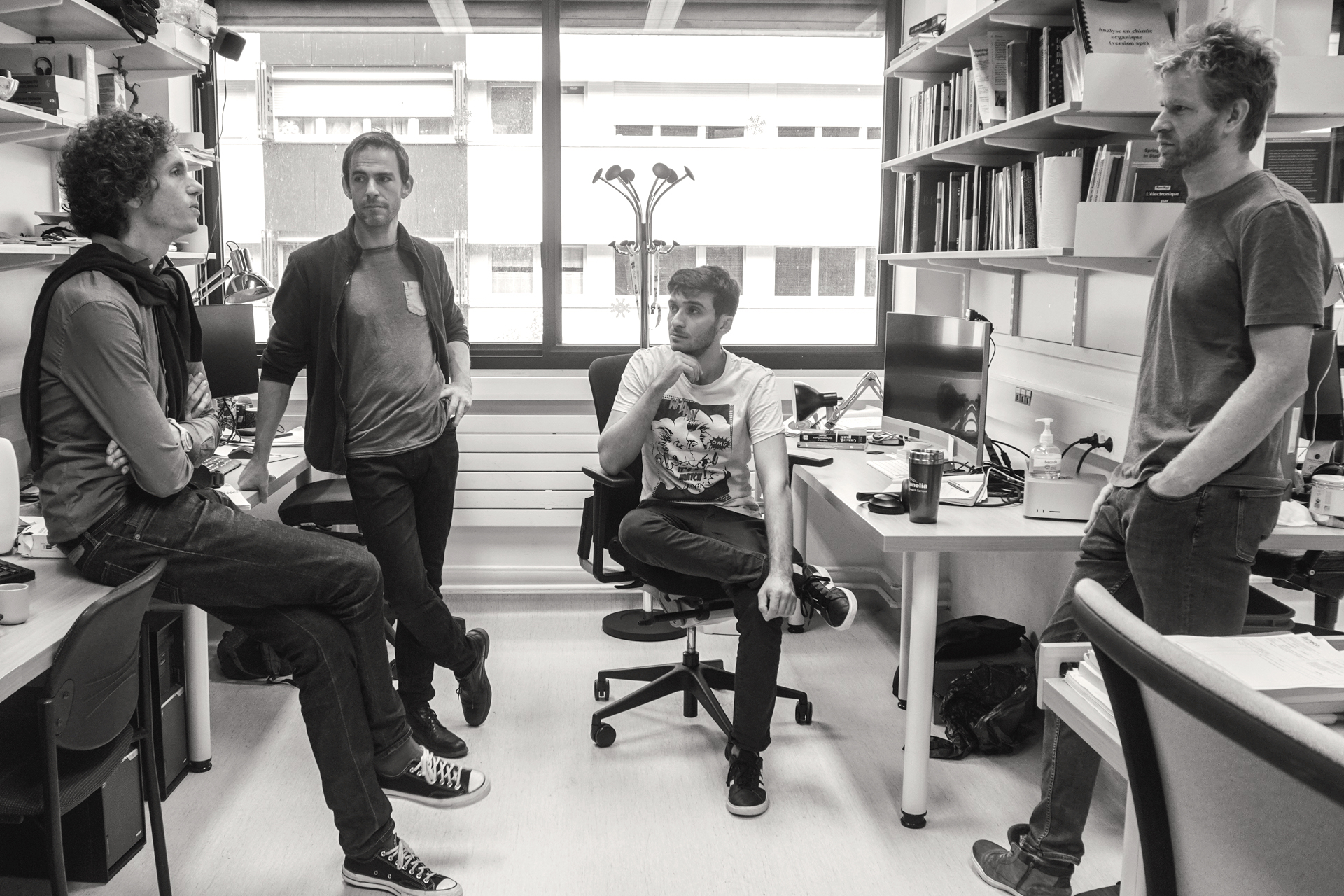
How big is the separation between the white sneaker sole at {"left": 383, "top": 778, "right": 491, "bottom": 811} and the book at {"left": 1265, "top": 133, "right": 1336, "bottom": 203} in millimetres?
2152

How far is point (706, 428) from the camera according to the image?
2859mm

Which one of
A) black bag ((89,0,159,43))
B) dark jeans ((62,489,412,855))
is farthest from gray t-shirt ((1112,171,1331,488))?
black bag ((89,0,159,43))

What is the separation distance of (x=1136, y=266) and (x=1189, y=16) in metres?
0.52

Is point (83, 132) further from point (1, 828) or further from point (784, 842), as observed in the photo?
point (784, 842)

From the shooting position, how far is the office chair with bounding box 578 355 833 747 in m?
2.74

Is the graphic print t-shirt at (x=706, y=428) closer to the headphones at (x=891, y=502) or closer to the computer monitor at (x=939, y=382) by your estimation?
the headphones at (x=891, y=502)

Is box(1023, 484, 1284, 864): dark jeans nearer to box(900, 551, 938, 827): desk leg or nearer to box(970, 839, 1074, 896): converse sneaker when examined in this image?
box(970, 839, 1074, 896): converse sneaker

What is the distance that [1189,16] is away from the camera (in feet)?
7.62

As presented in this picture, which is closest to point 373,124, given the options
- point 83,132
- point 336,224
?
point 336,224

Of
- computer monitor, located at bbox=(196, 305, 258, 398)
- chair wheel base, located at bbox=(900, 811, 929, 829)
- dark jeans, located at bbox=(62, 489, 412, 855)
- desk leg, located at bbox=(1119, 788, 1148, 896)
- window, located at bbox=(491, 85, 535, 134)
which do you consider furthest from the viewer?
window, located at bbox=(491, 85, 535, 134)

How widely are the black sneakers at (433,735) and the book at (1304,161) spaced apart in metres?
2.30

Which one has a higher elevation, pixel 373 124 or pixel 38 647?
pixel 373 124

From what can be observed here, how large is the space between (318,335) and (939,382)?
165 centimetres

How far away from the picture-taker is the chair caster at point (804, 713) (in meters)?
3.02
